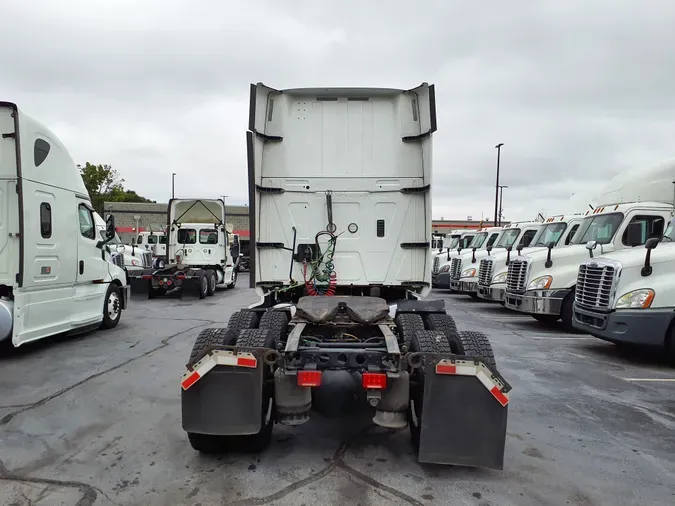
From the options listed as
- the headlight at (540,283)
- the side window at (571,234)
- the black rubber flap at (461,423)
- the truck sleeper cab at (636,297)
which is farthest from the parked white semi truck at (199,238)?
the black rubber flap at (461,423)

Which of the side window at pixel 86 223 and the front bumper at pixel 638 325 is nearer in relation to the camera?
the front bumper at pixel 638 325

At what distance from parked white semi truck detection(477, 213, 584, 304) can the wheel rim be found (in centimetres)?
863

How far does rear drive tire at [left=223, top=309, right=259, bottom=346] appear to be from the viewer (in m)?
4.10

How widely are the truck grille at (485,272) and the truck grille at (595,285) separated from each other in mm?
4728

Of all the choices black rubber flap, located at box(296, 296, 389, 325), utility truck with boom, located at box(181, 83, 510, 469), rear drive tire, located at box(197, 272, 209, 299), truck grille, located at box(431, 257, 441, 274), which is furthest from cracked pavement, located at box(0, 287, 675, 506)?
truck grille, located at box(431, 257, 441, 274)

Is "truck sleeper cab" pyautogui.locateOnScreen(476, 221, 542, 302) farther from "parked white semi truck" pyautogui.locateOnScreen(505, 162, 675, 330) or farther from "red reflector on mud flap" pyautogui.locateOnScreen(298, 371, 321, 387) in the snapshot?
"red reflector on mud flap" pyautogui.locateOnScreen(298, 371, 321, 387)

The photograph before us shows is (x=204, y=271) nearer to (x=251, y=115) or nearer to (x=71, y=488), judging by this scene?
(x=251, y=115)

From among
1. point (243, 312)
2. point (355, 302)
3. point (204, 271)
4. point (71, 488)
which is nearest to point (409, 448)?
Answer: point (355, 302)

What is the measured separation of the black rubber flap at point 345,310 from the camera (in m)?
4.11

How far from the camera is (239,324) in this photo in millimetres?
4344

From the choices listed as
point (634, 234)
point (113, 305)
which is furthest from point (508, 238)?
point (113, 305)

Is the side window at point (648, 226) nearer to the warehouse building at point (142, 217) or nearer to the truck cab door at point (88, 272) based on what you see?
the truck cab door at point (88, 272)

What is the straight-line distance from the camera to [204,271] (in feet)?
52.9

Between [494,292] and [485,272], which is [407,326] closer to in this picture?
[494,292]
